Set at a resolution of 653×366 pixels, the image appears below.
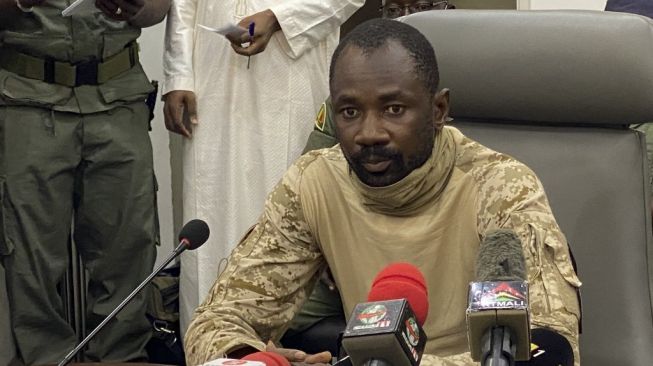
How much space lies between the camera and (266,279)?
182cm

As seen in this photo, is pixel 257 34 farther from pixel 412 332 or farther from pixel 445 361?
pixel 412 332

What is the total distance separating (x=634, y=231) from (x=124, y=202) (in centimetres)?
147

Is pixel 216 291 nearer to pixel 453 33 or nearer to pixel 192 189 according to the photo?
pixel 453 33

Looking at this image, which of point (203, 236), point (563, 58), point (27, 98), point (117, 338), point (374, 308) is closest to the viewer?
point (374, 308)

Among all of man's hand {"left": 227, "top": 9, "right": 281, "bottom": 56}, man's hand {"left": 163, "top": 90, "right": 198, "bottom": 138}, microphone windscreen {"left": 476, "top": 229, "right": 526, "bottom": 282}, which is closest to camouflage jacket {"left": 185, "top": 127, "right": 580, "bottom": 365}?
microphone windscreen {"left": 476, "top": 229, "right": 526, "bottom": 282}

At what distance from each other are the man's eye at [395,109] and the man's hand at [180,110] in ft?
4.33

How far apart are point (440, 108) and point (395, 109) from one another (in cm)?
11

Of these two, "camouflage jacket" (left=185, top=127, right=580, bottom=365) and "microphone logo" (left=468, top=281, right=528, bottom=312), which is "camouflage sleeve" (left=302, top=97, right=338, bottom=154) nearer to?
"camouflage jacket" (left=185, top=127, right=580, bottom=365)

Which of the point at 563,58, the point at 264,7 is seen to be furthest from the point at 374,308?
the point at 264,7

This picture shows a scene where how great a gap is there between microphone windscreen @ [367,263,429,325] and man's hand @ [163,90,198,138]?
6.38 feet

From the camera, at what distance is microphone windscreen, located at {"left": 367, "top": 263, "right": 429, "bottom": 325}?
1.06 metres

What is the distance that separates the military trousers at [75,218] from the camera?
2967 mm

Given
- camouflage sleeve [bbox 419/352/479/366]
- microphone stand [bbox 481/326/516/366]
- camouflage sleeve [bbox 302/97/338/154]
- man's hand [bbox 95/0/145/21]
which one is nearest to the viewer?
microphone stand [bbox 481/326/516/366]

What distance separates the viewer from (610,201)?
2.08 m
